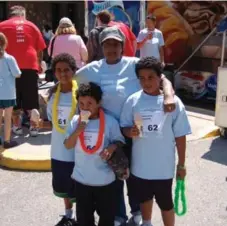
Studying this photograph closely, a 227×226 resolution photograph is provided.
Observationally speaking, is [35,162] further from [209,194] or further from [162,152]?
[162,152]

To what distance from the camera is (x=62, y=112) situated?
3309 millimetres

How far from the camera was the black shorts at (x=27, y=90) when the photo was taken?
6172mm

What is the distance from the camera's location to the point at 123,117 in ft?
10.1

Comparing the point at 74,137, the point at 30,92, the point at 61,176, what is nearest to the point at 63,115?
the point at 74,137

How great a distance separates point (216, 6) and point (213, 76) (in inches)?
63.8

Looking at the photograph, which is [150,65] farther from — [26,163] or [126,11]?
[126,11]

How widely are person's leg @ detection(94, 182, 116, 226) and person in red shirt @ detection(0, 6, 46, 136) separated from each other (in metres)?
3.28

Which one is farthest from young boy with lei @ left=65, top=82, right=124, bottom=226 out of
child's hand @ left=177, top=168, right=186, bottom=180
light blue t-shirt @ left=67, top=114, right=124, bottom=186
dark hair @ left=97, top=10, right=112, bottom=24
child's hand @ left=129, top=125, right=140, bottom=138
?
dark hair @ left=97, top=10, right=112, bottom=24

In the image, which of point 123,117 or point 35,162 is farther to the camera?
point 35,162

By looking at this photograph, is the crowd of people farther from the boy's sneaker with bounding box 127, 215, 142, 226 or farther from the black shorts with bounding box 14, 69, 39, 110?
the black shorts with bounding box 14, 69, 39, 110

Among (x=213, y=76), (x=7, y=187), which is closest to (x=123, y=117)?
(x=7, y=187)

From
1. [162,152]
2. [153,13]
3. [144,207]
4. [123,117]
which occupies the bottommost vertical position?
[144,207]

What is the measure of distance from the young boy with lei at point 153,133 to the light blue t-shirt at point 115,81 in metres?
0.09

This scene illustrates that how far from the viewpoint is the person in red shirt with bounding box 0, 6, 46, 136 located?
5.97 metres
